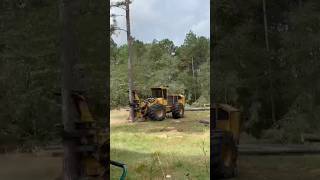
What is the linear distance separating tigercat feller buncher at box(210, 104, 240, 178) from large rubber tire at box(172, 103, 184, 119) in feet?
35.6

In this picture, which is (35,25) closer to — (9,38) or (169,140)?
(9,38)

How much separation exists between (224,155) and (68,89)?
1.24m

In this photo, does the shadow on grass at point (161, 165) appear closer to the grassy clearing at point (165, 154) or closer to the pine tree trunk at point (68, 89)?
the grassy clearing at point (165, 154)

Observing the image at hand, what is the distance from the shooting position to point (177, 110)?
49.0 feet

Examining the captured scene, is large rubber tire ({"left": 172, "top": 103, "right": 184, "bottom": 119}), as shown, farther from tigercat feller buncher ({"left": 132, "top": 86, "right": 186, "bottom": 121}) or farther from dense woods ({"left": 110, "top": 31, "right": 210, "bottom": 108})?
dense woods ({"left": 110, "top": 31, "right": 210, "bottom": 108})

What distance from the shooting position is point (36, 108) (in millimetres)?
3545

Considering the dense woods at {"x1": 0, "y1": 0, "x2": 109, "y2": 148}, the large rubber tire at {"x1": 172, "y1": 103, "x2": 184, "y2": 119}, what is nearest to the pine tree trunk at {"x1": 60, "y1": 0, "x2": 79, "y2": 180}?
the dense woods at {"x1": 0, "y1": 0, "x2": 109, "y2": 148}

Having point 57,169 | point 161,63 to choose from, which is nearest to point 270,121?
point 57,169

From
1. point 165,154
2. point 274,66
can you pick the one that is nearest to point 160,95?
point 165,154

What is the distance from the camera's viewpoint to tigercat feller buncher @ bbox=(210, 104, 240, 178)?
11.5 feet

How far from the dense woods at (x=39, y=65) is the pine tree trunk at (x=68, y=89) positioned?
4 cm

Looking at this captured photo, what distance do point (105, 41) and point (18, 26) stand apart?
0.65 m

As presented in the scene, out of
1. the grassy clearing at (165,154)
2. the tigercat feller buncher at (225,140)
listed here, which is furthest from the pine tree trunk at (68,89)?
the tigercat feller buncher at (225,140)

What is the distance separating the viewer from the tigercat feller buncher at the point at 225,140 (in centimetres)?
349
